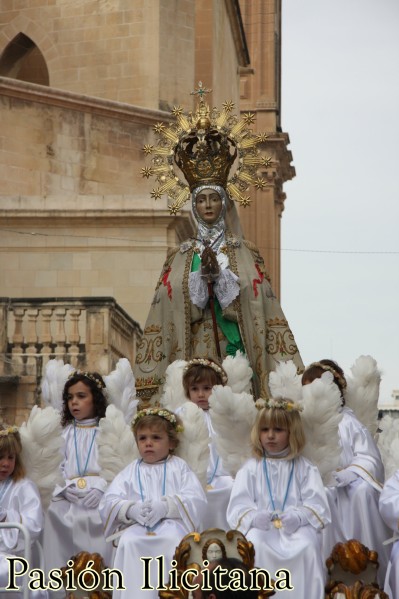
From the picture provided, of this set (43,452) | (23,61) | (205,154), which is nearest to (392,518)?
(43,452)

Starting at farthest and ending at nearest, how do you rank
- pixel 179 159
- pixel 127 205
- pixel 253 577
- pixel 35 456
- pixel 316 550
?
pixel 127 205 → pixel 179 159 → pixel 35 456 → pixel 316 550 → pixel 253 577

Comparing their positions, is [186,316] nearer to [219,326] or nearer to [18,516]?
[219,326]

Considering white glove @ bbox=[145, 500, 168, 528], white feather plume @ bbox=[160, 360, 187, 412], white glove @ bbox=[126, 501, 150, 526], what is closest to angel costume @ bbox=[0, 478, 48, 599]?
white glove @ bbox=[126, 501, 150, 526]

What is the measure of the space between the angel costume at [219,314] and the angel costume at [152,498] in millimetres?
2996

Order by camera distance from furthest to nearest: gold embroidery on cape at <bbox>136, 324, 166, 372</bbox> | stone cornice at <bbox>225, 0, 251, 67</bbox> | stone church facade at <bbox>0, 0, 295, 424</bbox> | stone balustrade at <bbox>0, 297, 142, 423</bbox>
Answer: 1. stone cornice at <bbox>225, 0, 251, 67</bbox>
2. stone church facade at <bbox>0, 0, 295, 424</bbox>
3. stone balustrade at <bbox>0, 297, 142, 423</bbox>
4. gold embroidery on cape at <bbox>136, 324, 166, 372</bbox>

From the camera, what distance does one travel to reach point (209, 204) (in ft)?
47.8

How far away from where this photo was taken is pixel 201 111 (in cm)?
1519

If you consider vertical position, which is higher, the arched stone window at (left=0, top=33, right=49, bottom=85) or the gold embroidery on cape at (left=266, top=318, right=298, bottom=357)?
the arched stone window at (left=0, top=33, right=49, bottom=85)

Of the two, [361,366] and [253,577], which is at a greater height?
[361,366]

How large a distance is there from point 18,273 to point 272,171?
26.5 meters

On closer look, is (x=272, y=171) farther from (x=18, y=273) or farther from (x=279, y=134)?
(x=18, y=273)

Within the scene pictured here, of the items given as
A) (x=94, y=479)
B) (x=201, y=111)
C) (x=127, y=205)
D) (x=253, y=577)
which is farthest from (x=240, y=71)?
(x=253, y=577)

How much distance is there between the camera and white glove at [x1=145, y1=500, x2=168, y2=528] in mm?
11047

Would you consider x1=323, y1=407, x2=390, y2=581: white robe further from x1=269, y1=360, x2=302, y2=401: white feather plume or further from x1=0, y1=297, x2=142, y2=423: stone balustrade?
x1=0, y1=297, x2=142, y2=423: stone balustrade
